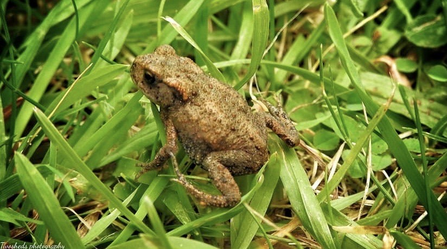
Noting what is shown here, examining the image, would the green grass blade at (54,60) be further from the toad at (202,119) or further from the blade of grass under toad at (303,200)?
the blade of grass under toad at (303,200)

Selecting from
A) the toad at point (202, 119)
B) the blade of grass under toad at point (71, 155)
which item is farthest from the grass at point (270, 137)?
the toad at point (202, 119)

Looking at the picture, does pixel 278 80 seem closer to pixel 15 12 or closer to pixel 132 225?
pixel 132 225

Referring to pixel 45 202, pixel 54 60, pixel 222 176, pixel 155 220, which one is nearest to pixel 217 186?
pixel 222 176

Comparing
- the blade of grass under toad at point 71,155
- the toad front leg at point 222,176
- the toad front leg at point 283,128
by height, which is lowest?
the toad front leg at point 222,176

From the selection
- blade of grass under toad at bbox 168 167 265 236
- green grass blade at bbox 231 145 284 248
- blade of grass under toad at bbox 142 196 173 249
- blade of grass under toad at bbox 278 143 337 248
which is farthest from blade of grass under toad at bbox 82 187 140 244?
blade of grass under toad at bbox 278 143 337 248

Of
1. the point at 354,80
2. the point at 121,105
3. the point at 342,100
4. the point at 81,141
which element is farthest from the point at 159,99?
the point at 342,100

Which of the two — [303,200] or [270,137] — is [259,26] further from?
[303,200]

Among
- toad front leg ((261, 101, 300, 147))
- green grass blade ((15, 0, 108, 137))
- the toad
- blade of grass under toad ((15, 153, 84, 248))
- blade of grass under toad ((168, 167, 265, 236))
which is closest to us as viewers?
blade of grass under toad ((15, 153, 84, 248))

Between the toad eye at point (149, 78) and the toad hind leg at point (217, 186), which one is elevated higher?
the toad eye at point (149, 78)

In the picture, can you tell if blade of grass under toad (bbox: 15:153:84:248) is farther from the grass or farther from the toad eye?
the toad eye
